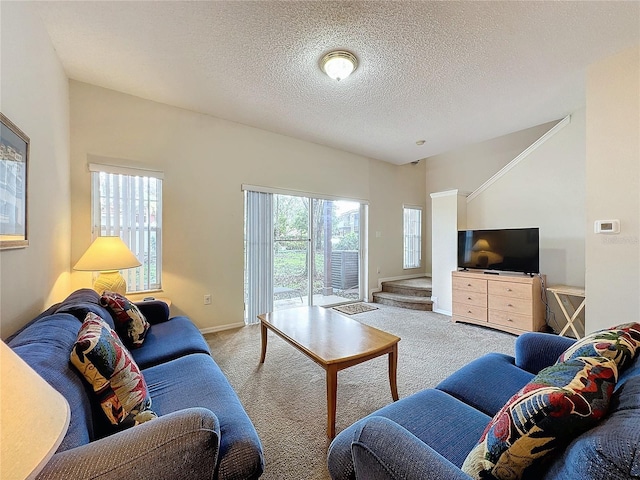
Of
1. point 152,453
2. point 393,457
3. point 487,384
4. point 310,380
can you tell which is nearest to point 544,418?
point 393,457

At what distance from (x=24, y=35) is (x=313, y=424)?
9.96ft

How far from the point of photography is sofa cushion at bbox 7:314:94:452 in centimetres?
88

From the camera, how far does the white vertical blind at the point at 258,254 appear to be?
383 centimetres

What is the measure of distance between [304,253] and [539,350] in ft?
10.9

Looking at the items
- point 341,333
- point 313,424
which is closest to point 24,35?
point 341,333

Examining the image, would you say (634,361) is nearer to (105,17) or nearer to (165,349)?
(165,349)

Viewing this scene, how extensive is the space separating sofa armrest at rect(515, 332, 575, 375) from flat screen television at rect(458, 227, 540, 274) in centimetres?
224

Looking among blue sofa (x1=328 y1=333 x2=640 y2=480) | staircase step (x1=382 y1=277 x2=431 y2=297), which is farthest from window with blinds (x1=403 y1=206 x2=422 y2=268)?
blue sofa (x1=328 y1=333 x2=640 y2=480)

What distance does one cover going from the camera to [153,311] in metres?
2.42

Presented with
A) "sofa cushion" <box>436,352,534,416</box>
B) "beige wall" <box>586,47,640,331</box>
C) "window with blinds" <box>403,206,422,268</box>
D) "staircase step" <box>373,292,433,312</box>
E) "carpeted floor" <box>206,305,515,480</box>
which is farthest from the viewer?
"window with blinds" <box>403,206,422,268</box>

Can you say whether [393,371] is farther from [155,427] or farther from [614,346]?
[155,427]

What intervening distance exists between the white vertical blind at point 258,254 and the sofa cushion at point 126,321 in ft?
6.17

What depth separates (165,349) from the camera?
183cm

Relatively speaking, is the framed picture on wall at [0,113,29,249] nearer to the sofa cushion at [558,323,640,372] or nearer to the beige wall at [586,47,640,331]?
the sofa cushion at [558,323,640,372]
